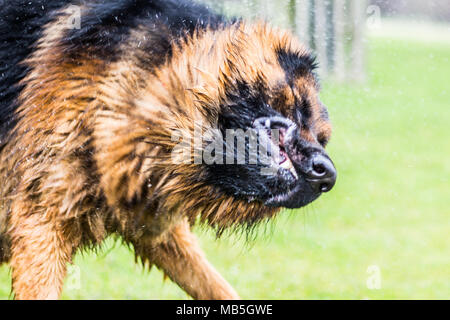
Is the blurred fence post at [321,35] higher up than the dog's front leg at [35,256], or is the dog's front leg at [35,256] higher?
the dog's front leg at [35,256]

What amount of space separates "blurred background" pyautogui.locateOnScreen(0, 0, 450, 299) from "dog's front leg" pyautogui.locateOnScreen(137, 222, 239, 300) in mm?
129

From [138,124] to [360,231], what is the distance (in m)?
3.66

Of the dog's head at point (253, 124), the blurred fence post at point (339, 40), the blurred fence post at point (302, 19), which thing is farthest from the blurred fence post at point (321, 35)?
the dog's head at point (253, 124)

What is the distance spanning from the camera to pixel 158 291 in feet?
15.6

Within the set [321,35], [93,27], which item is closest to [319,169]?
[93,27]

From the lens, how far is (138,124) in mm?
3096

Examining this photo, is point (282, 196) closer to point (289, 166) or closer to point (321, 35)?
point (289, 166)

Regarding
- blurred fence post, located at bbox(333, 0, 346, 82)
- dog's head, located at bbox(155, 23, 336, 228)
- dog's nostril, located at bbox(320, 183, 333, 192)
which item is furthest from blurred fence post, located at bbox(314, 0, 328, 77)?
dog's nostril, located at bbox(320, 183, 333, 192)

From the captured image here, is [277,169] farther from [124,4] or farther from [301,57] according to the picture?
[124,4]

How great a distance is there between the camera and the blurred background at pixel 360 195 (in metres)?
4.86

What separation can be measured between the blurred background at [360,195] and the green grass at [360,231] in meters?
0.01

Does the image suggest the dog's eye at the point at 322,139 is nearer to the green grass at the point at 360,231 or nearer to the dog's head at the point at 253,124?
the dog's head at the point at 253,124

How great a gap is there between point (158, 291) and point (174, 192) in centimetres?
176

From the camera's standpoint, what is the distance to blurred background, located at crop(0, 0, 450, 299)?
4.86 meters
